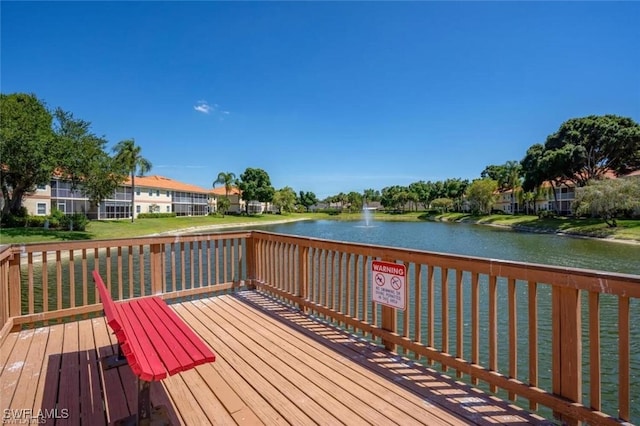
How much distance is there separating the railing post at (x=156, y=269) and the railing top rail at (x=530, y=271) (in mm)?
2801

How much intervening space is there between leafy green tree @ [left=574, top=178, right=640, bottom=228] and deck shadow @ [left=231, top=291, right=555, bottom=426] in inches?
1208

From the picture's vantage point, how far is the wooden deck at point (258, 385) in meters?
2.07

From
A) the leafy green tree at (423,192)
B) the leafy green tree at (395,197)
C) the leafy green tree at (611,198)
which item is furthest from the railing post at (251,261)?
the leafy green tree at (423,192)

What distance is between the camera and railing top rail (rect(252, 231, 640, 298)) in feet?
5.60

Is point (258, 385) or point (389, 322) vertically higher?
point (389, 322)

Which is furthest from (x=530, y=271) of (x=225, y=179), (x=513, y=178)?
(x=513, y=178)

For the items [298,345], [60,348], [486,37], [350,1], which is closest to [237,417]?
[298,345]

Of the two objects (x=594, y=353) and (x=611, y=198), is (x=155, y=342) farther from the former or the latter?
(x=611, y=198)

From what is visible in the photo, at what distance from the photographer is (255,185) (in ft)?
203

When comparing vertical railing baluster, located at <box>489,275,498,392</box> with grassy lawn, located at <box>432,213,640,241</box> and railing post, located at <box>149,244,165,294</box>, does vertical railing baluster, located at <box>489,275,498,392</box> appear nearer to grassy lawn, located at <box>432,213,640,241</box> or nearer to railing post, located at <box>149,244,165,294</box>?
railing post, located at <box>149,244,165,294</box>

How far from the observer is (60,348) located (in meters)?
3.09

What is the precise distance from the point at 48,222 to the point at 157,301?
27.1m

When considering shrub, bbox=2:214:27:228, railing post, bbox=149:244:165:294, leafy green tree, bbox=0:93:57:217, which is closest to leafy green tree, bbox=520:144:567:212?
railing post, bbox=149:244:165:294

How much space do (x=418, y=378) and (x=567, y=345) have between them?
1113 mm
